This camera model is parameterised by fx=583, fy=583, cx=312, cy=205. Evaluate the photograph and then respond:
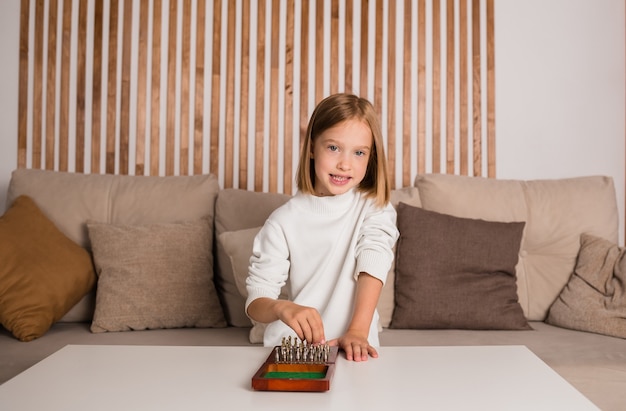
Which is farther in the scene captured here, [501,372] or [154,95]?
[154,95]

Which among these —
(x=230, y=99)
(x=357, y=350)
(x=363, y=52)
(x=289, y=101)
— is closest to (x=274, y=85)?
(x=289, y=101)

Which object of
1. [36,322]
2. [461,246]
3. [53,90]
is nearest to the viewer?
[36,322]

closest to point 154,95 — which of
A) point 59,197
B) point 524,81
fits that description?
point 59,197

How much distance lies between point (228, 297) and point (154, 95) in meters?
1.07

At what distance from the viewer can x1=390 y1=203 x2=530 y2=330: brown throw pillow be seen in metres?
1.94

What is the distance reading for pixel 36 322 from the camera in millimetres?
1845

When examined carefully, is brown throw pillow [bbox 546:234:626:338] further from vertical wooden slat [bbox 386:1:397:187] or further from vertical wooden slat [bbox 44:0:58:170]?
vertical wooden slat [bbox 44:0:58:170]

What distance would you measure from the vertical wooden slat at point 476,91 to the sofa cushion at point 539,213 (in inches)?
16.2

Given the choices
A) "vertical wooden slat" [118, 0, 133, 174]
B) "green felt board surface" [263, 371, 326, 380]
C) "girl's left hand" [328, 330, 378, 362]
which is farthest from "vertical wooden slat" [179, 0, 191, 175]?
"green felt board surface" [263, 371, 326, 380]

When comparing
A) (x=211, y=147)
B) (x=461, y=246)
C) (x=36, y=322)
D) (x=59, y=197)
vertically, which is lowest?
(x=36, y=322)

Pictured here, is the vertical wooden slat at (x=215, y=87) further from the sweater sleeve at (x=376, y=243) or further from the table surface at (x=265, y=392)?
the table surface at (x=265, y=392)

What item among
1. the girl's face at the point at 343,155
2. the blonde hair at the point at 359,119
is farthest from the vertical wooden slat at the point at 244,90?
the girl's face at the point at 343,155

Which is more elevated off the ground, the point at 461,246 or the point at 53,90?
the point at 53,90

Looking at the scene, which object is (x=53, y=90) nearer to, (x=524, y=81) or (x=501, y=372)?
(x=524, y=81)
